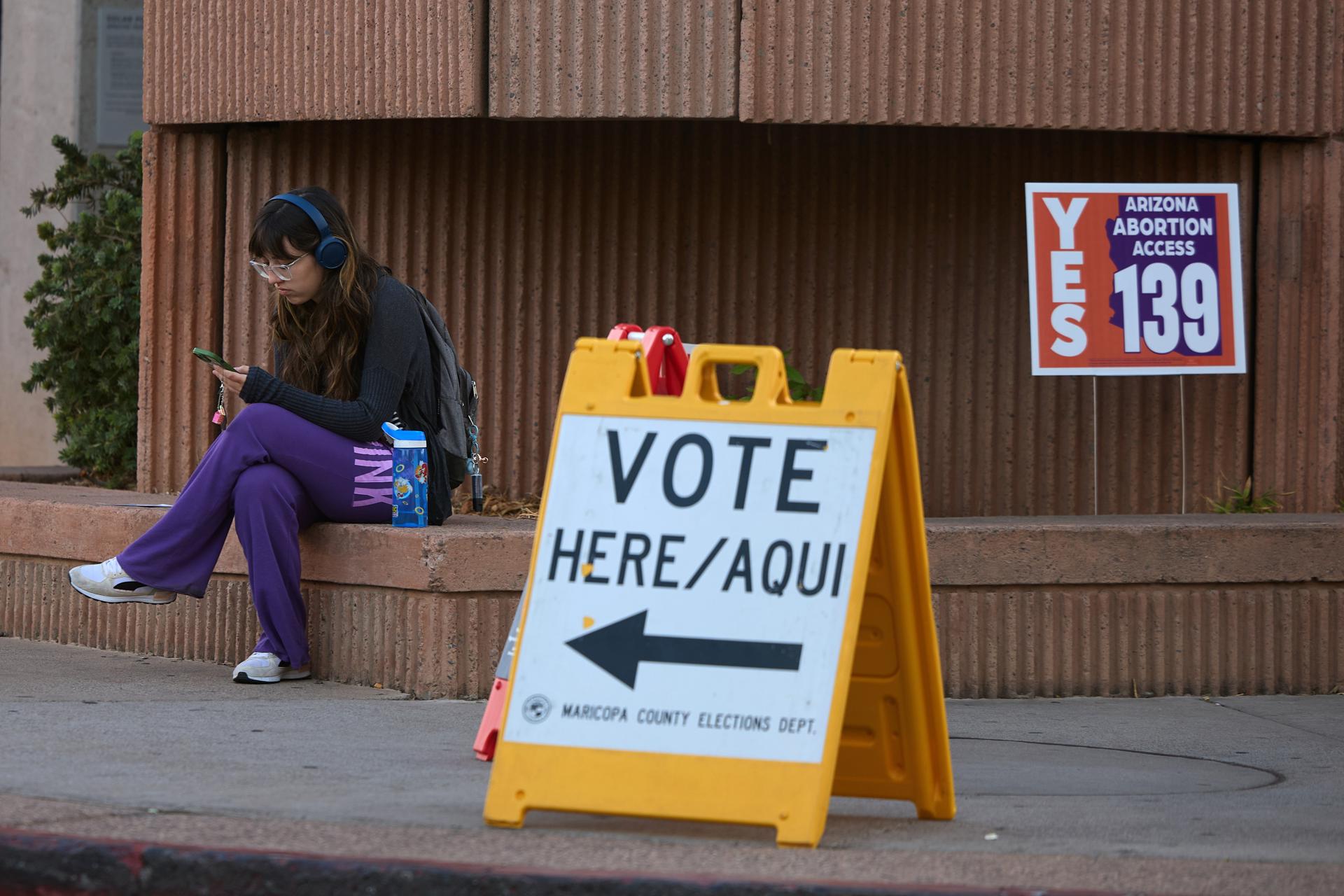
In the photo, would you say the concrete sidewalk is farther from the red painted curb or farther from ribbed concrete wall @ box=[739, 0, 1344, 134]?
ribbed concrete wall @ box=[739, 0, 1344, 134]

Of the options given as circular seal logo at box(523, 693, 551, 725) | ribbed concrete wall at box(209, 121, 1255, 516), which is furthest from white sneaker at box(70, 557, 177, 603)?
circular seal logo at box(523, 693, 551, 725)

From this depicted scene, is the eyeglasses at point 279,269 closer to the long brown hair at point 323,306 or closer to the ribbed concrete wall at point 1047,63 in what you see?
the long brown hair at point 323,306

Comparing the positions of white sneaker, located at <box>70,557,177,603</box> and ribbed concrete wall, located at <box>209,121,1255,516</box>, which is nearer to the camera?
white sneaker, located at <box>70,557,177,603</box>

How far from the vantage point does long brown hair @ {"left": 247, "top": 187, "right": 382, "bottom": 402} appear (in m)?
5.43

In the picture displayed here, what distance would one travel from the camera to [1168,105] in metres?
6.39

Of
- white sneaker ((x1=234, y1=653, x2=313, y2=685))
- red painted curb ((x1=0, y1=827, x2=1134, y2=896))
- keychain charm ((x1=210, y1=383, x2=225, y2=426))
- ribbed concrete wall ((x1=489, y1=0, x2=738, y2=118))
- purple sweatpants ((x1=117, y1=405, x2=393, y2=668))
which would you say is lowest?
red painted curb ((x1=0, y1=827, x2=1134, y2=896))

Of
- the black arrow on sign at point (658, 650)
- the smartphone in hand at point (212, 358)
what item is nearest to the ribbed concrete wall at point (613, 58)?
the smartphone in hand at point (212, 358)

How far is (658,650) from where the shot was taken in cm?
352

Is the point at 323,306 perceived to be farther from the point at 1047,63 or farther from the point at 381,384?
the point at 1047,63

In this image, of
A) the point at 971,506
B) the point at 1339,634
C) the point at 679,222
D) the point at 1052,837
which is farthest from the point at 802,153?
the point at 1052,837

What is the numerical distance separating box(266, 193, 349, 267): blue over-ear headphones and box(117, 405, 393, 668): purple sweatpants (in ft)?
1.61

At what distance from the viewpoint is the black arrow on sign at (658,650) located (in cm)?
348

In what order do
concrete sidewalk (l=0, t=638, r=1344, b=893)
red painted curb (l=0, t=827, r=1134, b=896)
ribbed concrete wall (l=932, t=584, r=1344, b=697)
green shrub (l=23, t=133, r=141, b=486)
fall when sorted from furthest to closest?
1. green shrub (l=23, t=133, r=141, b=486)
2. ribbed concrete wall (l=932, t=584, r=1344, b=697)
3. concrete sidewalk (l=0, t=638, r=1344, b=893)
4. red painted curb (l=0, t=827, r=1134, b=896)

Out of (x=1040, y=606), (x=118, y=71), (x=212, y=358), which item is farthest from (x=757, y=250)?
(x=118, y=71)
